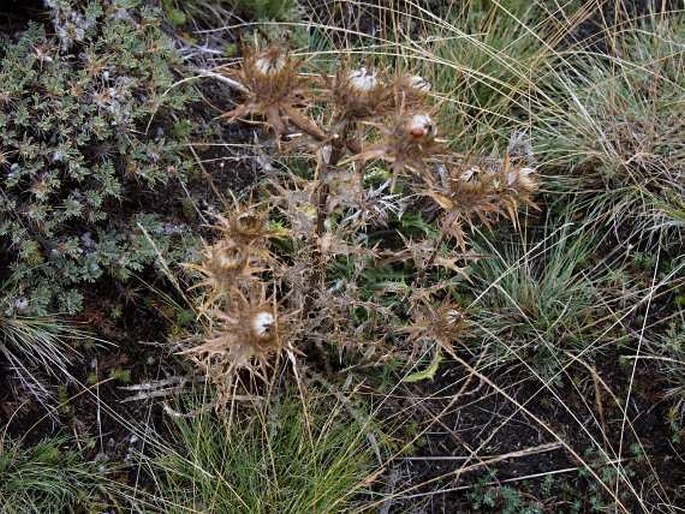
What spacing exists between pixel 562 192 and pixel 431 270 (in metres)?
0.56

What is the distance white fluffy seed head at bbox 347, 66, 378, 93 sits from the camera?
157cm

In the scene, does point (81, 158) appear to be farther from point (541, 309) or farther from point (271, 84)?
point (541, 309)

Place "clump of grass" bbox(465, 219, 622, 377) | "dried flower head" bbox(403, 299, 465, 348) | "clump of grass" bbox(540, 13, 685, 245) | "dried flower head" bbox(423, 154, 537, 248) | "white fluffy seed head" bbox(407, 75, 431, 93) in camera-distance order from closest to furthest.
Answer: "white fluffy seed head" bbox(407, 75, 431, 93)
"dried flower head" bbox(423, 154, 537, 248)
"dried flower head" bbox(403, 299, 465, 348)
"clump of grass" bbox(465, 219, 622, 377)
"clump of grass" bbox(540, 13, 685, 245)

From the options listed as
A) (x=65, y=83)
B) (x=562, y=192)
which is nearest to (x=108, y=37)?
(x=65, y=83)

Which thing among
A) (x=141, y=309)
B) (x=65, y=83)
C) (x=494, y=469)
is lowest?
(x=494, y=469)

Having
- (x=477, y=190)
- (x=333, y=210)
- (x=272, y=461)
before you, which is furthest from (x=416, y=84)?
(x=272, y=461)

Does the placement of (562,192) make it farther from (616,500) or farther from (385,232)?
(616,500)

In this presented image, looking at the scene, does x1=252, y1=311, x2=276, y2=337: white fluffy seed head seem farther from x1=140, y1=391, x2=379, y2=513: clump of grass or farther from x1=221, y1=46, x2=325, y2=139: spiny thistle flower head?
x1=140, y1=391, x2=379, y2=513: clump of grass

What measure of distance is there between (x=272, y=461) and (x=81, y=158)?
976 millimetres

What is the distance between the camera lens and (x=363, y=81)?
5.16 feet

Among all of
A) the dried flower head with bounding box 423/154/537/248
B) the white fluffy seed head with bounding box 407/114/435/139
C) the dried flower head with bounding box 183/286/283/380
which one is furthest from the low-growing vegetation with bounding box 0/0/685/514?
the white fluffy seed head with bounding box 407/114/435/139

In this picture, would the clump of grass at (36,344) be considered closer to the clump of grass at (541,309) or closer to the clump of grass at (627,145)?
the clump of grass at (541,309)

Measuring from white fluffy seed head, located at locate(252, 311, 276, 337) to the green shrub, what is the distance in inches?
30.0

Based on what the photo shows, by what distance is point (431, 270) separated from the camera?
255 centimetres
